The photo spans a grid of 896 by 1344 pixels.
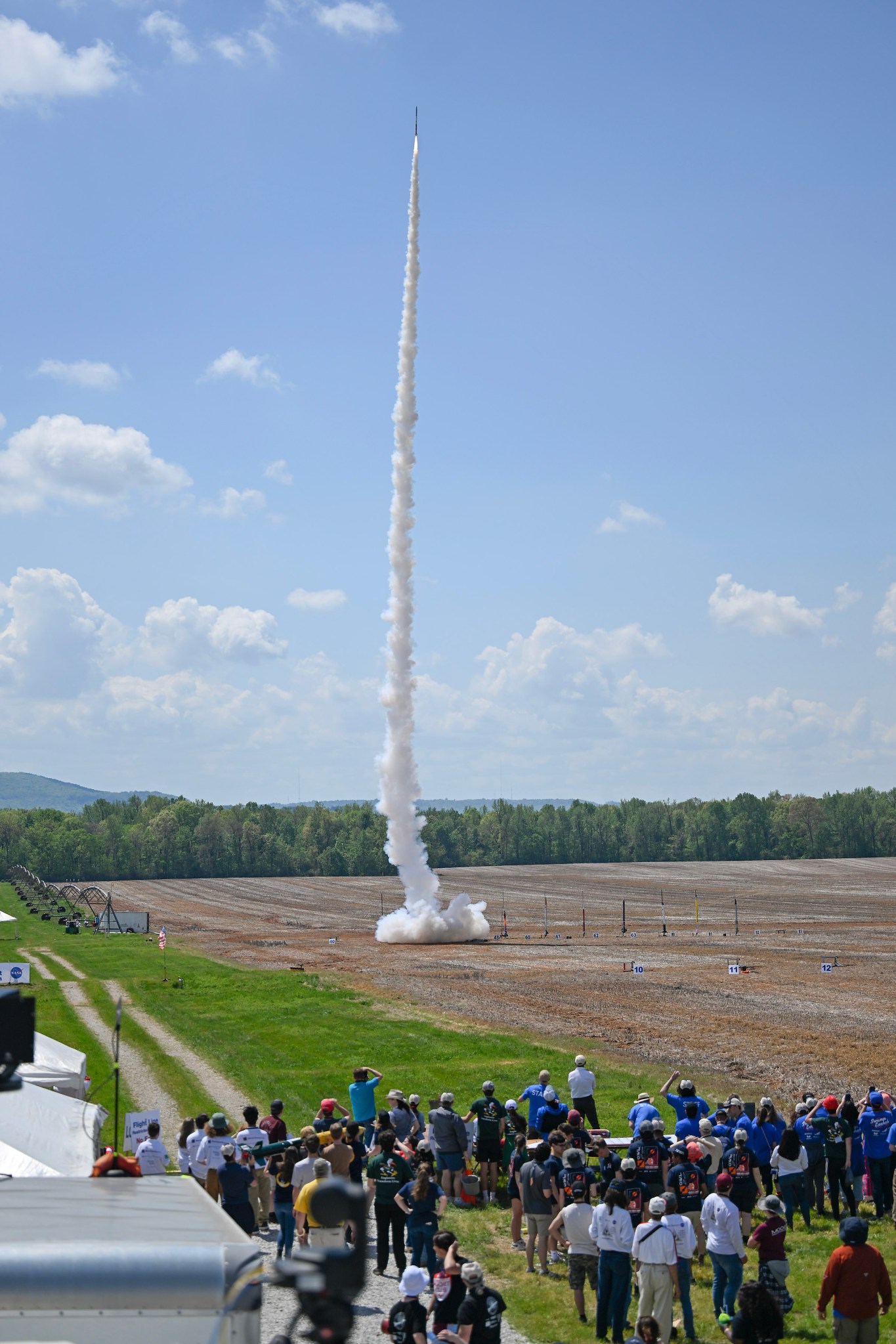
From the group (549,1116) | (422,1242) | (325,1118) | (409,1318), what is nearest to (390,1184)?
(422,1242)

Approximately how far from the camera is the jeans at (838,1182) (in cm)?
1702

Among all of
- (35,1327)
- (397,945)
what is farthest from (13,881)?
(35,1327)

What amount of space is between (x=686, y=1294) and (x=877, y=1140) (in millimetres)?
5562

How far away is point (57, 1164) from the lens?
47.8ft

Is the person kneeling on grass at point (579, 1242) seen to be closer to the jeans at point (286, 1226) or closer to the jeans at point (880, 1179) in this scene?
the jeans at point (286, 1226)

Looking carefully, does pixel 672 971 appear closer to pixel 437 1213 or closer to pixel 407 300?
pixel 407 300

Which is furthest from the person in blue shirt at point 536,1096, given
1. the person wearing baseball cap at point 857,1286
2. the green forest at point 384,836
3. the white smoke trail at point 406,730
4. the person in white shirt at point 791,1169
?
the green forest at point 384,836

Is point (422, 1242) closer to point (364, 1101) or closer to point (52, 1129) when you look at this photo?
point (52, 1129)

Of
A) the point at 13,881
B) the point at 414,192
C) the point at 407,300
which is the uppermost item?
the point at 414,192

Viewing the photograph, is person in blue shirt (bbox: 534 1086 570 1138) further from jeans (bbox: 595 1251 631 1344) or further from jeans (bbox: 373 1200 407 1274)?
jeans (bbox: 595 1251 631 1344)

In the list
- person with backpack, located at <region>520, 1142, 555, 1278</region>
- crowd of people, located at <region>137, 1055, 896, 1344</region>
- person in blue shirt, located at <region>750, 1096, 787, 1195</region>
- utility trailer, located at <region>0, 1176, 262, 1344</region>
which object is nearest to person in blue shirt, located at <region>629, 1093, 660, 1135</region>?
crowd of people, located at <region>137, 1055, 896, 1344</region>

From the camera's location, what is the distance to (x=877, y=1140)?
16.8m

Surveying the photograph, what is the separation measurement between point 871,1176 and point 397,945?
48.2 meters

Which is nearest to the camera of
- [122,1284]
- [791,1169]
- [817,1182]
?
[122,1284]
